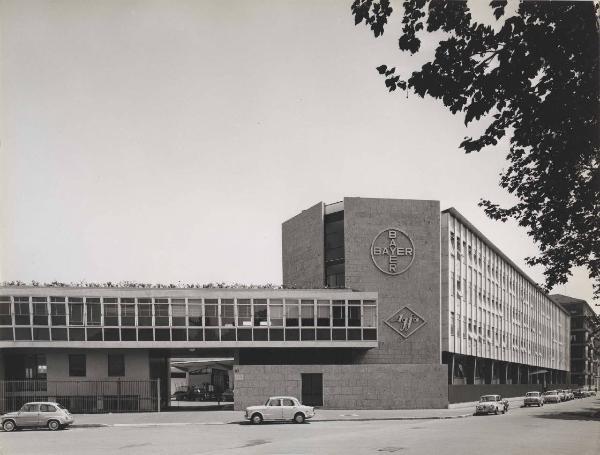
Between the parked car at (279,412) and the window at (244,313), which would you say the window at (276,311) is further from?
the parked car at (279,412)

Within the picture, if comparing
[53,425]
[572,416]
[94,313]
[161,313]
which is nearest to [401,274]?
[572,416]

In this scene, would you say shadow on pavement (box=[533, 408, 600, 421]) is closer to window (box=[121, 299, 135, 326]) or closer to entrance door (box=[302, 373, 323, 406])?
entrance door (box=[302, 373, 323, 406])

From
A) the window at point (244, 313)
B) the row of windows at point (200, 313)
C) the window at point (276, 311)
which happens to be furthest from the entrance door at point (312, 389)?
the window at point (244, 313)

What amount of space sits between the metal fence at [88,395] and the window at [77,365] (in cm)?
79

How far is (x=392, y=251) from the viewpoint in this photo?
138ft

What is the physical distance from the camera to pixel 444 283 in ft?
152

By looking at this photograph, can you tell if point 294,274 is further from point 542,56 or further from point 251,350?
point 542,56

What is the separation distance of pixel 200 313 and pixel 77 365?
796cm

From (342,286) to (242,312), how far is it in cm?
767

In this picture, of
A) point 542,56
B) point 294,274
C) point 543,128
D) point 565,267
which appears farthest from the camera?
point 294,274

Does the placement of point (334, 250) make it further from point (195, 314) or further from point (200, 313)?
point (195, 314)

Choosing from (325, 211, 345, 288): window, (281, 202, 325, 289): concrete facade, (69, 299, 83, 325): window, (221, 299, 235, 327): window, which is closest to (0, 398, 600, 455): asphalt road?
(69, 299, 83, 325): window

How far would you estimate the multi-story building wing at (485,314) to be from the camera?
156 feet

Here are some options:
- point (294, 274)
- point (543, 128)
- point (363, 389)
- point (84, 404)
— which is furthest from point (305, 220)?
point (543, 128)
